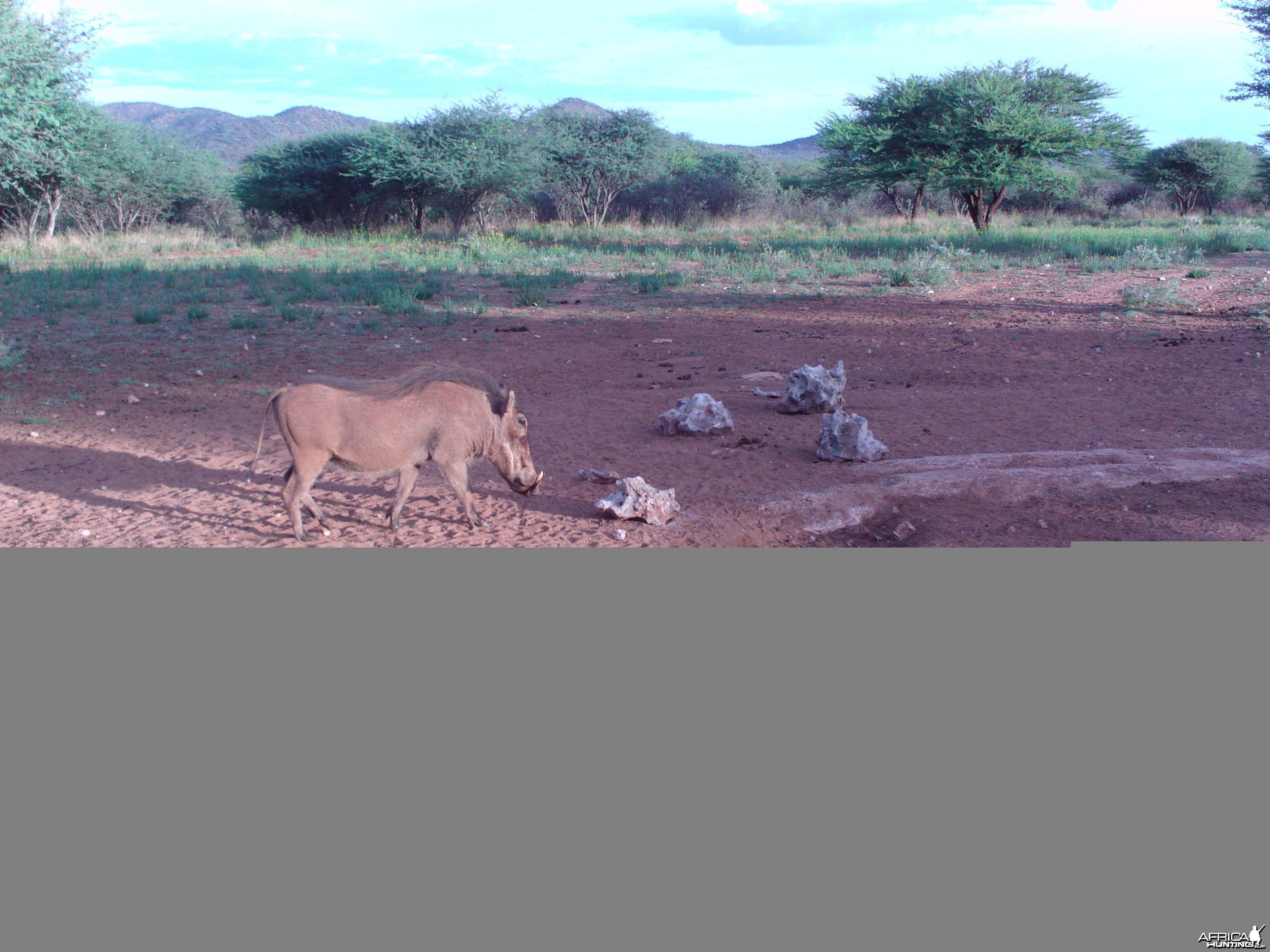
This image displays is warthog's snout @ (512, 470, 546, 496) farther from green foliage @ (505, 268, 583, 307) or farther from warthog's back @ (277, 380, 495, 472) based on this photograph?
green foliage @ (505, 268, 583, 307)

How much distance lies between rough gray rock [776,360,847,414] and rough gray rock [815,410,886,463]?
3.93ft

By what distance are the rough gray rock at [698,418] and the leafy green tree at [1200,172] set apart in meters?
39.1

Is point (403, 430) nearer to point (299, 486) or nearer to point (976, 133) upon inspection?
point (299, 486)

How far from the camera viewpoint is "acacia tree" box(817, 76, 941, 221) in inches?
1046

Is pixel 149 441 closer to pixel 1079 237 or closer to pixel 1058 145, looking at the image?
pixel 1079 237

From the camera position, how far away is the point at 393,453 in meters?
4.66

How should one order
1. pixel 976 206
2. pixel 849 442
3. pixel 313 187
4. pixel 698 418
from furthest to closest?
pixel 313 187 → pixel 976 206 → pixel 698 418 → pixel 849 442

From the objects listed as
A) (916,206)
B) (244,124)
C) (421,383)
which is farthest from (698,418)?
(244,124)

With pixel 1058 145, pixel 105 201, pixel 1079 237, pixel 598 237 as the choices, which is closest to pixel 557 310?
pixel 598 237

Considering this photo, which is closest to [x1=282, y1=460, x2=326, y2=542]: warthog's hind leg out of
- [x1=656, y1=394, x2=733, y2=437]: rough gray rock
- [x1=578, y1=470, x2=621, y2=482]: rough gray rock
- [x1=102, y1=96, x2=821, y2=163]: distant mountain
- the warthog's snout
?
the warthog's snout

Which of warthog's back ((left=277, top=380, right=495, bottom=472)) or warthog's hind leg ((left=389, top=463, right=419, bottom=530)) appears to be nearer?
warthog's back ((left=277, top=380, right=495, bottom=472))

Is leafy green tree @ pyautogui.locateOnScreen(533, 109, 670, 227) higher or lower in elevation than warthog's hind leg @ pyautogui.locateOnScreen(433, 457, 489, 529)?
higher

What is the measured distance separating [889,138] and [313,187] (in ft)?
60.3

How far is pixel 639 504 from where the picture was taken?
15.8ft
